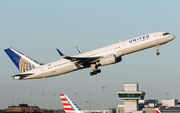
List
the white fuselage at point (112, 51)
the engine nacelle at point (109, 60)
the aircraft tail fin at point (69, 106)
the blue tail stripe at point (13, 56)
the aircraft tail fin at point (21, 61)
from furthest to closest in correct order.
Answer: the blue tail stripe at point (13, 56), the aircraft tail fin at point (21, 61), the engine nacelle at point (109, 60), the white fuselage at point (112, 51), the aircraft tail fin at point (69, 106)

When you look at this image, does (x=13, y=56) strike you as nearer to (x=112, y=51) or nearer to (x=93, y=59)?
(x=93, y=59)

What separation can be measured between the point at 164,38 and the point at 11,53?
115 ft

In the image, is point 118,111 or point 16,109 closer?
point 118,111

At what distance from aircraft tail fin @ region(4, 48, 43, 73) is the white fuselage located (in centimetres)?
278

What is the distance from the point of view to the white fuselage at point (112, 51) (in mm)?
63175

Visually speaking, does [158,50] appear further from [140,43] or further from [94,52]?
[94,52]

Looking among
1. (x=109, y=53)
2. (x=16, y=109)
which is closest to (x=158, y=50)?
(x=109, y=53)

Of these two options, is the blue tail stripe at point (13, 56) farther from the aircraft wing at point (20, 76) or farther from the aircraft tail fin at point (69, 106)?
the aircraft tail fin at point (69, 106)

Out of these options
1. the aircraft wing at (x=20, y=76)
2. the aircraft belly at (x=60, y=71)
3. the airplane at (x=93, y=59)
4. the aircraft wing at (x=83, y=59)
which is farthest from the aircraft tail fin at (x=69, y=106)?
the aircraft wing at (x=20, y=76)

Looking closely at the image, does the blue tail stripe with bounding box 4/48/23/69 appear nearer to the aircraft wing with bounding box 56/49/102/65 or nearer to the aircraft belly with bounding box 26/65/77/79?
the aircraft belly with bounding box 26/65/77/79

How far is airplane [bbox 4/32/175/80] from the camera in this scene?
6331cm

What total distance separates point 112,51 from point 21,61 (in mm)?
22262

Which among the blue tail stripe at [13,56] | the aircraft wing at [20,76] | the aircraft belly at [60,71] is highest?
the blue tail stripe at [13,56]

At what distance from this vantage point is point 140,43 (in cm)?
6294
